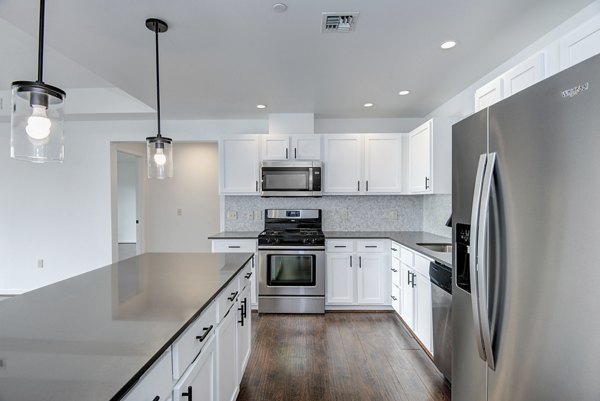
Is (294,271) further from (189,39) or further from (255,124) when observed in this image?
Result: (189,39)

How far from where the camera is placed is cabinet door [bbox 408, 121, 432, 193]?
3.16m

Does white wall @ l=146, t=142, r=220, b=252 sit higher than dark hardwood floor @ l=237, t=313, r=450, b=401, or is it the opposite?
white wall @ l=146, t=142, r=220, b=252

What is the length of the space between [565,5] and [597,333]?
1994mm

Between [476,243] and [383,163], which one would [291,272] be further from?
[476,243]

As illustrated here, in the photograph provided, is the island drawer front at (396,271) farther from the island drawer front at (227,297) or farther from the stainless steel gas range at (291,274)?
the island drawer front at (227,297)

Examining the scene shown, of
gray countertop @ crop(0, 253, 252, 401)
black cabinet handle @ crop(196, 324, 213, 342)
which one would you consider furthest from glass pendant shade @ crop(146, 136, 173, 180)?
black cabinet handle @ crop(196, 324, 213, 342)

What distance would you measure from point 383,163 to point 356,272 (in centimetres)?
145

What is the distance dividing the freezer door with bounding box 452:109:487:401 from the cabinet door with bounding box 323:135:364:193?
2293 mm

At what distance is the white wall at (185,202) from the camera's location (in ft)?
19.3

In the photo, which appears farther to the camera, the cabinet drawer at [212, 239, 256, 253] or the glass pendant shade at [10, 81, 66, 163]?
the cabinet drawer at [212, 239, 256, 253]

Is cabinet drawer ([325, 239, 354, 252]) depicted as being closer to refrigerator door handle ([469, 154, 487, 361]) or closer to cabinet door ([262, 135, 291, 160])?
cabinet door ([262, 135, 291, 160])

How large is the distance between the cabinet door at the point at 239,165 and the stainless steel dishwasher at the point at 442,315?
242 cm

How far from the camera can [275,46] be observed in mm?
2193

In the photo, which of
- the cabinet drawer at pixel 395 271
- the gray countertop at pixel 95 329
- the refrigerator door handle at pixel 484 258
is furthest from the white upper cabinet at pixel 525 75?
the cabinet drawer at pixel 395 271
